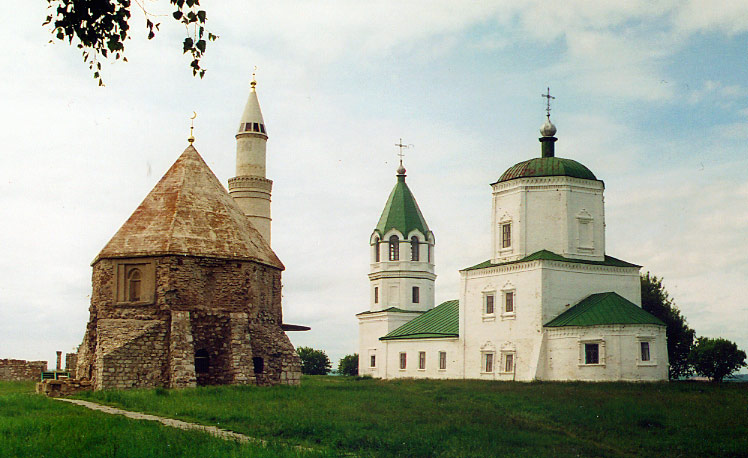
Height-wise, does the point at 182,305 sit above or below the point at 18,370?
above

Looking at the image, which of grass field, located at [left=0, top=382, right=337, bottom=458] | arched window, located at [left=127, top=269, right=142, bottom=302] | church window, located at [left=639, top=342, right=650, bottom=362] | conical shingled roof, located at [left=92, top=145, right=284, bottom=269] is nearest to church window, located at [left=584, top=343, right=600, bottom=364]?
church window, located at [left=639, top=342, right=650, bottom=362]

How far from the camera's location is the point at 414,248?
62.4 metres

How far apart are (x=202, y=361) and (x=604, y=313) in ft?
59.3

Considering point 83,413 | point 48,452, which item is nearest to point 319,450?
point 48,452

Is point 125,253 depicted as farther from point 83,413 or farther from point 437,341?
point 437,341

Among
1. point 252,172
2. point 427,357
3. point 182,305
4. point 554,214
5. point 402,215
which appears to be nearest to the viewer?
point 182,305

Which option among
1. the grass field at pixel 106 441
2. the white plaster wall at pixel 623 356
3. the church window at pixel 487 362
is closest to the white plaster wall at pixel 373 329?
the church window at pixel 487 362

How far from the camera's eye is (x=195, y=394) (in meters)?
26.2

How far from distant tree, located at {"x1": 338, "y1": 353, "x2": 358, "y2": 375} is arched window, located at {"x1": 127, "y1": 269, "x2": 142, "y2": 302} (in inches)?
1636

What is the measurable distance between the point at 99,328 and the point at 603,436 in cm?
2210

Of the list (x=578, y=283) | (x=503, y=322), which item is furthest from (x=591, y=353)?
(x=503, y=322)

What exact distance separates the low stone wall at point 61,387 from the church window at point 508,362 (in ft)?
67.1

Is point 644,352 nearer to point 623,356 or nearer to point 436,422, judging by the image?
point 623,356

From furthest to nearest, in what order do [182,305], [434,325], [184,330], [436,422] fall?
[434,325] < [182,305] < [184,330] < [436,422]
